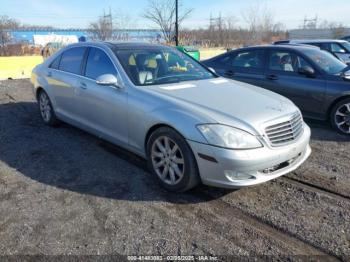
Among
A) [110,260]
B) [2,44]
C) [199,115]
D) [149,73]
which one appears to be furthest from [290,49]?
[2,44]

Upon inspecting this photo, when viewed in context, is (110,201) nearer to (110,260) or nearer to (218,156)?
(110,260)

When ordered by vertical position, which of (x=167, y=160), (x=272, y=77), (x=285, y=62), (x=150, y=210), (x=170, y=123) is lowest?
(x=150, y=210)

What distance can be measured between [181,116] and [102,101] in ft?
4.71

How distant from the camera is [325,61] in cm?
648

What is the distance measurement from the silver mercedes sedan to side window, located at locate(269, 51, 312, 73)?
7.36 ft

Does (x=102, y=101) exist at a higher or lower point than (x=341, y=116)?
higher

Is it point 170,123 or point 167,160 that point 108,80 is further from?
point 167,160

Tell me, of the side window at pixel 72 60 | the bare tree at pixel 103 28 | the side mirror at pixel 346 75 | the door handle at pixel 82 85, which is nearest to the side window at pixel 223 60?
the side mirror at pixel 346 75

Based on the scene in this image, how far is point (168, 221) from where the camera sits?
324cm

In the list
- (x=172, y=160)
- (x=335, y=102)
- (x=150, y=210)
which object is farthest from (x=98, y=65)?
(x=335, y=102)

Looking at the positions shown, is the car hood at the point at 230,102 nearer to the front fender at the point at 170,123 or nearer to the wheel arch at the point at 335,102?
the front fender at the point at 170,123

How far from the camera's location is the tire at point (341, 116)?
583 centimetres

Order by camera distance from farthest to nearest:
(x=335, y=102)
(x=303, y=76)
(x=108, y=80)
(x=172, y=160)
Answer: (x=303, y=76)
(x=335, y=102)
(x=108, y=80)
(x=172, y=160)

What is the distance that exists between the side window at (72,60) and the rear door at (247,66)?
339 cm
